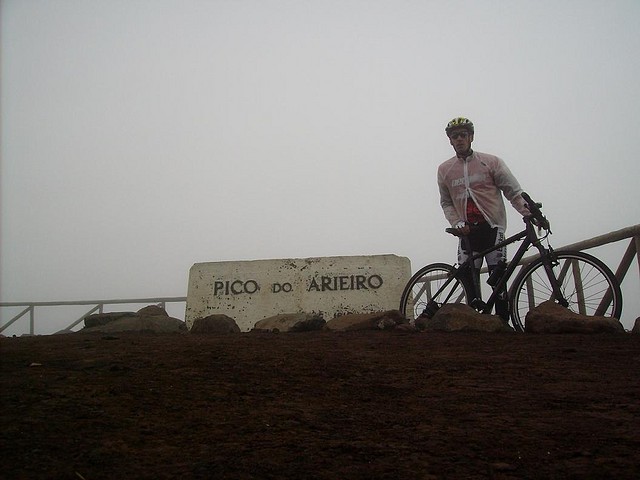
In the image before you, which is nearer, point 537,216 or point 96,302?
point 537,216

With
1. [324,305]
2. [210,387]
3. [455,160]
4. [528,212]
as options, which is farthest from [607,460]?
[324,305]

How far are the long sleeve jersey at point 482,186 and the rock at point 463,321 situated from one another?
1.07m

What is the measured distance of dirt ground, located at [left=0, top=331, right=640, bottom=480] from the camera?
1.65 metres

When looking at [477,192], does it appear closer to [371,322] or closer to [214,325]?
[371,322]

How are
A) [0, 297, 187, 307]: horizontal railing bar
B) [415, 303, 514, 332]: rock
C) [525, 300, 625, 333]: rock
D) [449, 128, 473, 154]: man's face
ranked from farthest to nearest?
[0, 297, 187, 307]: horizontal railing bar → [449, 128, 473, 154]: man's face → [415, 303, 514, 332]: rock → [525, 300, 625, 333]: rock

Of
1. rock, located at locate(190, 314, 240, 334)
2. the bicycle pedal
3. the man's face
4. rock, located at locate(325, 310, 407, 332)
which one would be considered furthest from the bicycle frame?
rock, located at locate(190, 314, 240, 334)

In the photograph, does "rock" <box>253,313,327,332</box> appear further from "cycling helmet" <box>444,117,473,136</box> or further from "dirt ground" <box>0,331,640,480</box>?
"cycling helmet" <box>444,117,473,136</box>

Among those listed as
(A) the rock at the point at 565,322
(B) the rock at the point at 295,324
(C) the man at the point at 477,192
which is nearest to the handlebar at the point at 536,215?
(C) the man at the point at 477,192

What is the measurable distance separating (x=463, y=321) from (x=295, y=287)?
281 centimetres

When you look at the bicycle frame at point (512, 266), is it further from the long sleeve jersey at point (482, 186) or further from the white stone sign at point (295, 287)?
the white stone sign at point (295, 287)

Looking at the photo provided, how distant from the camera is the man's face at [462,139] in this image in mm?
5609

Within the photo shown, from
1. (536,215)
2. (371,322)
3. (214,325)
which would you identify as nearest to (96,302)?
(214,325)

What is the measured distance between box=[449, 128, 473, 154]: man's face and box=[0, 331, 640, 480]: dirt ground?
8.62 ft

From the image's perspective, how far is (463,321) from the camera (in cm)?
471
